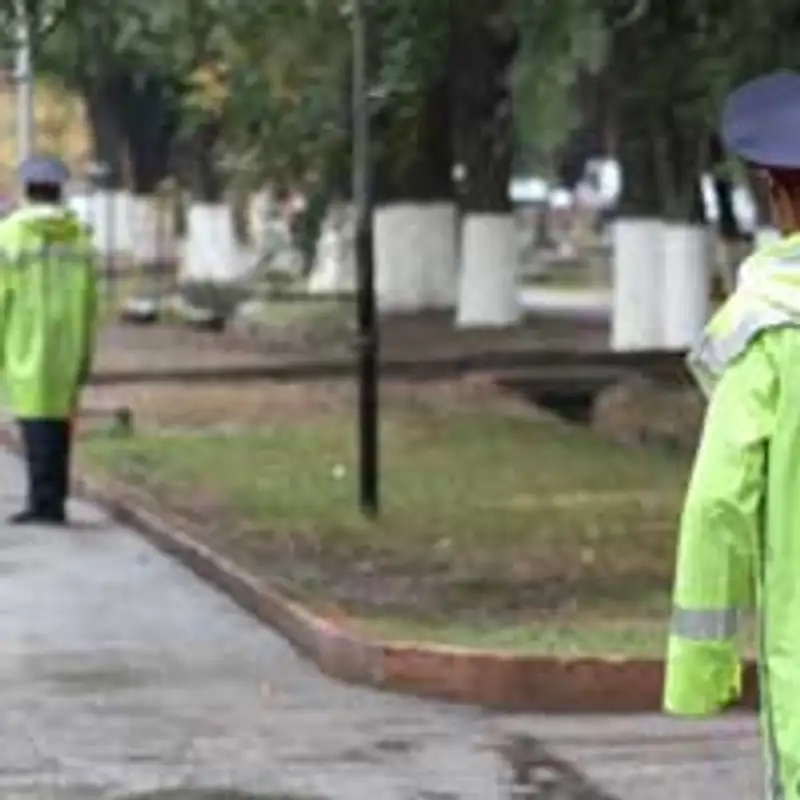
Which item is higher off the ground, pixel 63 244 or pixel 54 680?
pixel 63 244

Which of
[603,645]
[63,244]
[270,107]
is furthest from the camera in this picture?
[270,107]

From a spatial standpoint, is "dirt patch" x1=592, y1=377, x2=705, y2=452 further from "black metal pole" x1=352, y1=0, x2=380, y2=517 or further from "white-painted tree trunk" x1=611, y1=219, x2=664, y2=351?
"white-painted tree trunk" x1=611, y1=219, x2=664, y2=351

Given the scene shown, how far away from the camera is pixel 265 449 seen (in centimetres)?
1817

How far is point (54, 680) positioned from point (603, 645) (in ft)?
6.69

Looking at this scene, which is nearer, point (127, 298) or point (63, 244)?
point (63, 244)

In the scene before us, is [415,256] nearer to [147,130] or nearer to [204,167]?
[204,167]

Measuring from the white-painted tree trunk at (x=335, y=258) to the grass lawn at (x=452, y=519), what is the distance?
41.7ft

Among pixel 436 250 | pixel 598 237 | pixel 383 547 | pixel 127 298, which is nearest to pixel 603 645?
pixel 383 547

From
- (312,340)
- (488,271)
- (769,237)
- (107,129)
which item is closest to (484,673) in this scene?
(769,237)

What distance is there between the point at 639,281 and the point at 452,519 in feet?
41.4

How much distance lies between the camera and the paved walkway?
337 inches

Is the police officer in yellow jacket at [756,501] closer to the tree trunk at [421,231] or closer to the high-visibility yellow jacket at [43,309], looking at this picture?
Answer: the high-visibility yellow jacket at [43,309]

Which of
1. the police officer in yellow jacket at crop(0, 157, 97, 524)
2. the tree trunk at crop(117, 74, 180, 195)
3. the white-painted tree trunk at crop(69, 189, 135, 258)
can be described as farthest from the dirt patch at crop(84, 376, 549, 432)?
the white-painted tree trunk at crop(69, 189, 135, 258)

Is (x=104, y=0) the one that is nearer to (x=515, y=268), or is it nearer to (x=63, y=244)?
(x=63, y=244)
